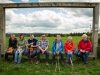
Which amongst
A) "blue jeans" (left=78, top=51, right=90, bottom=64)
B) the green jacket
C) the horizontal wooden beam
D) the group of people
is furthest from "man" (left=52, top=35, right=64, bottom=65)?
the horizontal wooden beam

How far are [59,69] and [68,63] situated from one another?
45.7 inches

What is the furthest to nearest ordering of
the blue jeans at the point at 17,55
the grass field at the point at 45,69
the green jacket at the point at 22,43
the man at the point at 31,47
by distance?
the green jacket at the point at 22,43, the man at the point at 31,47, the blue jeans at the point at 17,55, the grass field at the point at 45,69

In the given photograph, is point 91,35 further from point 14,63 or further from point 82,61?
point 14,63

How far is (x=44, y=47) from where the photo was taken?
8867 mm

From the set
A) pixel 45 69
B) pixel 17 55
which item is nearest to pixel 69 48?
pixel 45 69

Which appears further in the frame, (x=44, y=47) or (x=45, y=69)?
(x=44, y=47)

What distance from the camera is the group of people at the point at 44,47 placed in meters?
8.66

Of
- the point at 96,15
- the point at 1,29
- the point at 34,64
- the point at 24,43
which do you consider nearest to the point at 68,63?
the point at 34,64

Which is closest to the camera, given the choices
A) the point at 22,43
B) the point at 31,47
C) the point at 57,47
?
the point at 57,47

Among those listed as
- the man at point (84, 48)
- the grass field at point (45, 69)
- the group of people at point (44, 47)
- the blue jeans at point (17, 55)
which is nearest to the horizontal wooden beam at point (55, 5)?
the group of people at point (44, 47)

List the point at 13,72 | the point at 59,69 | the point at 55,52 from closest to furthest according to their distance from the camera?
the point at 13,72
the point at 59,69
the point at 55,52

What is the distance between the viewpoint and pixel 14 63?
878 cm

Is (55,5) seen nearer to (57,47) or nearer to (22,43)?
(57,47)

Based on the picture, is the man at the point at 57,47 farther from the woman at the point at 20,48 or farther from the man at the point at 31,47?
the woman at the point at 20,48
